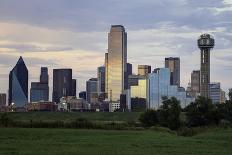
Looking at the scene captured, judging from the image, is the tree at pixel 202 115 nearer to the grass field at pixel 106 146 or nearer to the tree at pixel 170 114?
the tree at pixel 170 114

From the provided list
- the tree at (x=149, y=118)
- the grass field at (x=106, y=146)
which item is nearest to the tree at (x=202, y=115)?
the tree at (x=149, y=118)

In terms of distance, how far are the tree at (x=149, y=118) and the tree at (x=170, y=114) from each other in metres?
2.46

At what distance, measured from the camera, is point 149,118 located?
141m

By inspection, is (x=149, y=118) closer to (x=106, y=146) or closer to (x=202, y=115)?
(x=202, y=115)

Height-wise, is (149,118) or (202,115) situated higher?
(202,115)

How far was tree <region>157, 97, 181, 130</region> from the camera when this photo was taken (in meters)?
133

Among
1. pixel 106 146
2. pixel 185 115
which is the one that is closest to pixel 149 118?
pixel 185 115

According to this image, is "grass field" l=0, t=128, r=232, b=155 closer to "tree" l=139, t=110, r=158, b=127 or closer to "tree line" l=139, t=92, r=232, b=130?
"tree line" l=139, t=92, r=232, b=130

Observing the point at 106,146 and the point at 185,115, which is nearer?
the point at 106,146

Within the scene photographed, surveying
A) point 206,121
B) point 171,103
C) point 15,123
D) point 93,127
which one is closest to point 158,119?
point 171,103

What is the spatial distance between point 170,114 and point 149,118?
9.13m

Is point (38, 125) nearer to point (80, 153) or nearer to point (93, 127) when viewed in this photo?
point (93, 127)

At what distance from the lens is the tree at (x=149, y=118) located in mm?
140250

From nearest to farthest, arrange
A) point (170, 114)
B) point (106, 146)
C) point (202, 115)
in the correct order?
point (106, 146)
point (170, 114)
point (202, 115)
